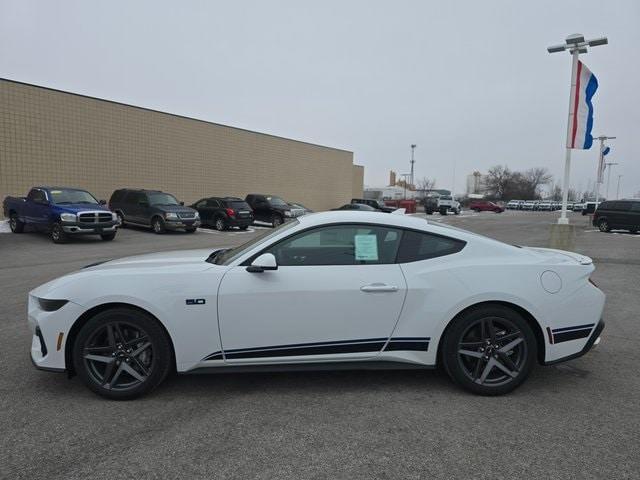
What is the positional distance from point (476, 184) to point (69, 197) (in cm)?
12022

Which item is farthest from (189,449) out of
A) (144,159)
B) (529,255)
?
(144,159)

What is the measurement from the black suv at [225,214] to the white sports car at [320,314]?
1832 cm

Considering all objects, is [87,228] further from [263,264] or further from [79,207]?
[263,264]

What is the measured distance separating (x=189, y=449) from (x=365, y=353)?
145 cm

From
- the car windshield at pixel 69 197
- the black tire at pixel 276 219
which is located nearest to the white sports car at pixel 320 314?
the car windshield at pixel 69 197

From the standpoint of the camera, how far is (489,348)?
3.58 metres

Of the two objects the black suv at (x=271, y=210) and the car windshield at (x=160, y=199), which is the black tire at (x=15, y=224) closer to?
the car windshield at (x=160, y=199)

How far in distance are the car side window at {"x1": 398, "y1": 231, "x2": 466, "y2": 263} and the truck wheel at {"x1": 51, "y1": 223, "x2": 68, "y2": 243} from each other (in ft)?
46.1

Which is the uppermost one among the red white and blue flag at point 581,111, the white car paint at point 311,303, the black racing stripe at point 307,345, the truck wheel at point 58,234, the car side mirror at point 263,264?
the red white and blue flag at point 581,111

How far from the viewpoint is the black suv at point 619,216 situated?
23.1m

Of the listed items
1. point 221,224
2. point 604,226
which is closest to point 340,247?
point 221,224

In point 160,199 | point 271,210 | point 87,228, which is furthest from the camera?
point 271,210

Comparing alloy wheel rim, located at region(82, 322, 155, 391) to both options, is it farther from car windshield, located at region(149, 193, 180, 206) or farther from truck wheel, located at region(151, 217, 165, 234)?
car windshield, located at region(149, 193, 180, 206)

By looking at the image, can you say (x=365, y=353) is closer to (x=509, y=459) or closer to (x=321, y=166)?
(x=509, y=459)
